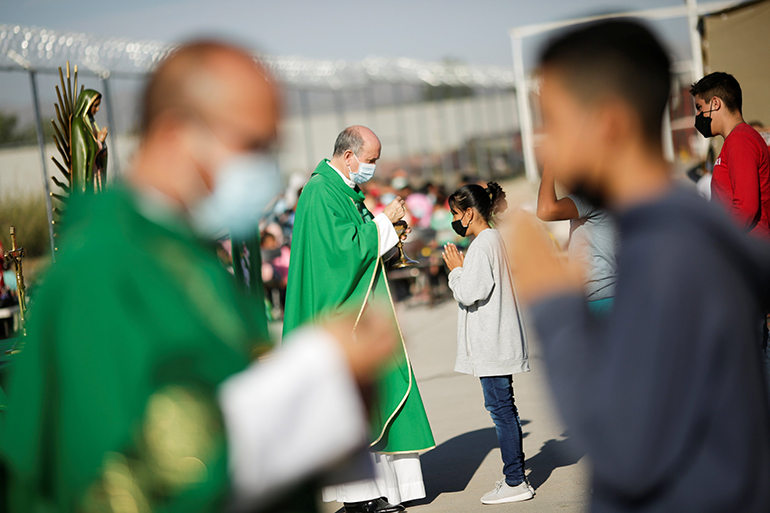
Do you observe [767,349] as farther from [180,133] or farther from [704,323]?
[180,133]

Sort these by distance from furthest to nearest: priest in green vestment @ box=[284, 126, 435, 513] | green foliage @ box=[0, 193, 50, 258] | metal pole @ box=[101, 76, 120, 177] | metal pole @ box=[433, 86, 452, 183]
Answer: metal pole @ box=[433, 86, 452, 183] → metal pole @ box=[101, 76, 120, 177] → green foliage @ box=[0, 193, 50, 258] → priest in green vestment @ box=[284, 126, 435, 513]

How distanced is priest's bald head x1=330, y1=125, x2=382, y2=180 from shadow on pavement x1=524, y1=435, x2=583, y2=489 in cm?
233

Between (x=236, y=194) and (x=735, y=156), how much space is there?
396cm

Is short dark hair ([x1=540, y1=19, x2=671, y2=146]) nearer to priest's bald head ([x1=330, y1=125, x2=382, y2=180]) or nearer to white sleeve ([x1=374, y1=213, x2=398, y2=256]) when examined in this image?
white sleeve ([x1=374, y1=213, x2=398, y2=256])

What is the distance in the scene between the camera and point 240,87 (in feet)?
3.85

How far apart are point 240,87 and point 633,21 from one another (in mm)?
753

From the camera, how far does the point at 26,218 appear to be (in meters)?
9.48

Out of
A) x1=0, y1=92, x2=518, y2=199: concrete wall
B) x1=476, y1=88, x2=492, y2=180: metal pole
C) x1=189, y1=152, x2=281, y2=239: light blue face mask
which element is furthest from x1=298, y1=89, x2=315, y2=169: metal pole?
x1=189, y1=152, x2=281, y2=239: light blue face mask

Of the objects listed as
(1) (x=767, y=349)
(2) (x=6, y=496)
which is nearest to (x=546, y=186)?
(1) (x=767, y=349)

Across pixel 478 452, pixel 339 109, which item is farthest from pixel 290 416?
pixel 339 109

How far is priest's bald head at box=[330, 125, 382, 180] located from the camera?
501 centimetres

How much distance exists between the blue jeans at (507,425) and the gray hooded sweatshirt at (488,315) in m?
0.09

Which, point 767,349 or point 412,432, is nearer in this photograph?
point 767,349

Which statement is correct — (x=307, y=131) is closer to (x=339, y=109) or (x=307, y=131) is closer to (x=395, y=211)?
(x=339, y=109)
